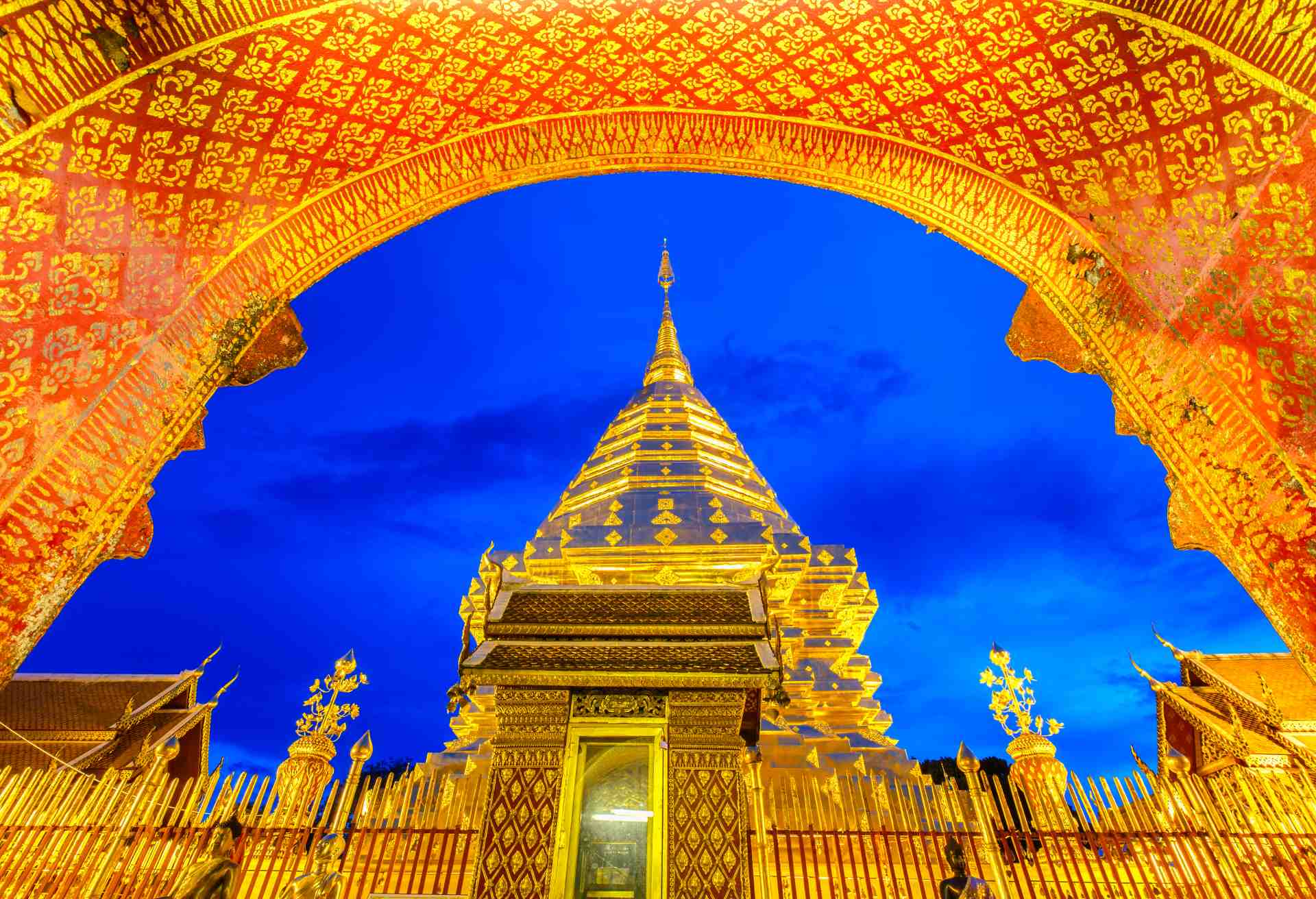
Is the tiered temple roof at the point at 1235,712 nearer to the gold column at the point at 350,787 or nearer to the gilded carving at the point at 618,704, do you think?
the gilded carving at the point at 618,704

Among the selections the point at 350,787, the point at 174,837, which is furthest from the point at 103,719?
the point at 350,787

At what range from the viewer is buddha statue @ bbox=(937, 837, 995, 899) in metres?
4.04

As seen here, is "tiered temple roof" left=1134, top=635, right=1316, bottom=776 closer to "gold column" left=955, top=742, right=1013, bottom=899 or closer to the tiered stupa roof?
"gold column" left=955, top=742, right=1013, bottom=899

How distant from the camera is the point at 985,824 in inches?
197

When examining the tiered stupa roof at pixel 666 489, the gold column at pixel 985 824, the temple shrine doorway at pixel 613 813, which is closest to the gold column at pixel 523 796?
the temple shrine doorway at pixel 613 813

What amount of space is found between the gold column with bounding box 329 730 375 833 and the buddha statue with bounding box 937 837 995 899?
3778 millimetres

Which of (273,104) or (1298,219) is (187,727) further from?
(1298,219)

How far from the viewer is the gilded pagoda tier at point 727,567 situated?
30.8ft

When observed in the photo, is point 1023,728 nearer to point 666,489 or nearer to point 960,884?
point 960,884

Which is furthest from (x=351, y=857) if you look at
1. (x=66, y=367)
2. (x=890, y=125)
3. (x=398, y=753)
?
(x=398, y=753)

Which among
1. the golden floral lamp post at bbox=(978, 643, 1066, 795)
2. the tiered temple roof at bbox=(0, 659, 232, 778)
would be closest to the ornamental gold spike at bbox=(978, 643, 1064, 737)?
the golden floral lamp post at bbox=(978, 643, 1066, 795)

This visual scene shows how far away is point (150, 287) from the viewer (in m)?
4.35

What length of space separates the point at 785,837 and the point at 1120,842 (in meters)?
2.30

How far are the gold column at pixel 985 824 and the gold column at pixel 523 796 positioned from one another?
2.78 meters
